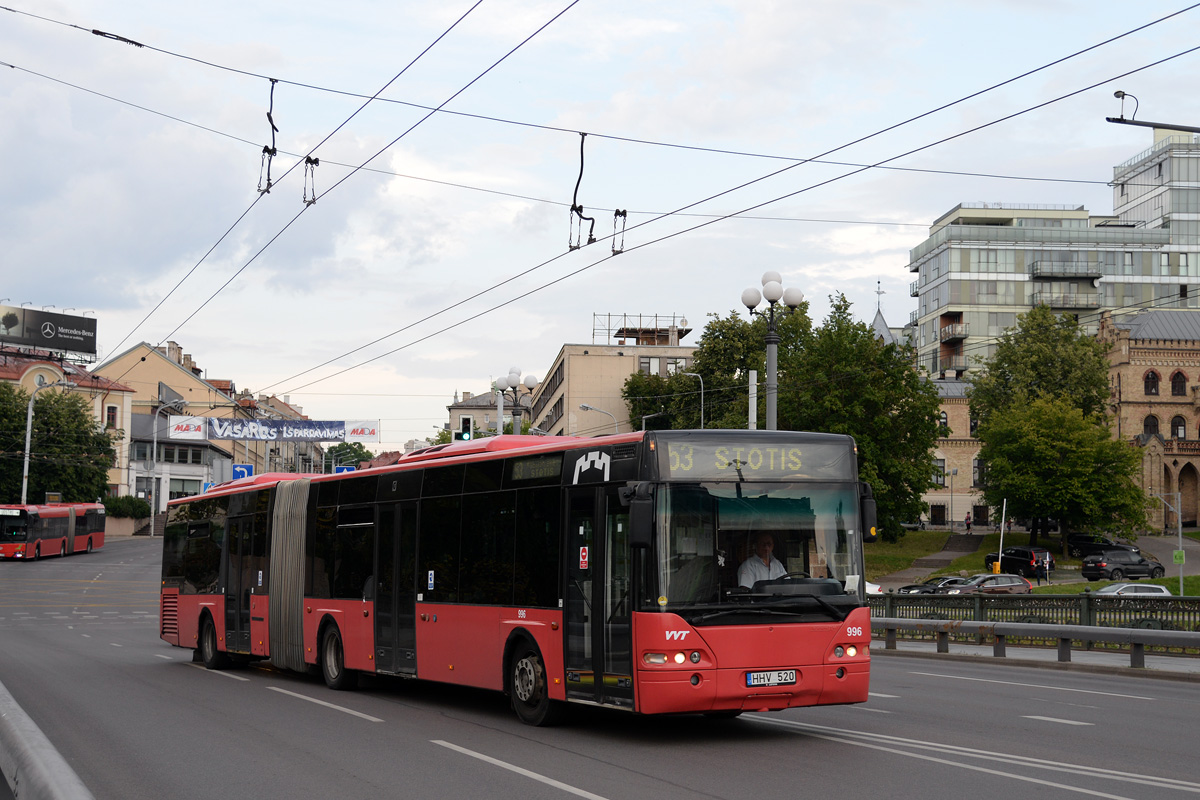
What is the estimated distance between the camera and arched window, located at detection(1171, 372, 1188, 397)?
95.0m

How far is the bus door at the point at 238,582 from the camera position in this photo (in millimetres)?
20984

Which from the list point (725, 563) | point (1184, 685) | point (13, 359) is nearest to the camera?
point (725, 563)

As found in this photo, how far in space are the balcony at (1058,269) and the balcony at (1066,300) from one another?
5.50 ft

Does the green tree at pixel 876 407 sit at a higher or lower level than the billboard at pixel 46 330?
lower

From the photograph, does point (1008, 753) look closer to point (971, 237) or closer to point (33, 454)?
point (33, 454)

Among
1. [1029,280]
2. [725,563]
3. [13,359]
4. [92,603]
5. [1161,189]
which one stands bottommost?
[92,603]

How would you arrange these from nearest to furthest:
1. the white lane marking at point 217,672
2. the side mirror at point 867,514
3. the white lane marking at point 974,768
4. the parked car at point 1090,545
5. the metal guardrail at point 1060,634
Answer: the white lane marking at point 974,768 → the side mirror at point 867,514 → the white lane marking at point 217,672 → the metal guardrail at point 1060,634 → the parked car at point 1090,545

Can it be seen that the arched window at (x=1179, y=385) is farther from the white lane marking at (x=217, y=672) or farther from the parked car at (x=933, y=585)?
the white lane marking at (x=217, y=672)

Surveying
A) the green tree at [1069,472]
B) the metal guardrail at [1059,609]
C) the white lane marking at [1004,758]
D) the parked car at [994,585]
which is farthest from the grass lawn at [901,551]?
the white lane marking at [1004,758]

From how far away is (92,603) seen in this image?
46250 millimetres

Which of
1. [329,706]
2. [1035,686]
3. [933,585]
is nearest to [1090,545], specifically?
[933,585]

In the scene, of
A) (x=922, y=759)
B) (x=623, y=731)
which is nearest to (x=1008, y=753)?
(x=922, y=759)

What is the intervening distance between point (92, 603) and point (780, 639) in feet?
133

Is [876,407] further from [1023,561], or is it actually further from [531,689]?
[531,689]
